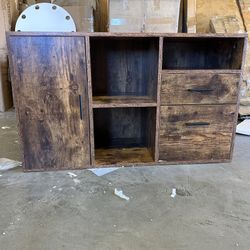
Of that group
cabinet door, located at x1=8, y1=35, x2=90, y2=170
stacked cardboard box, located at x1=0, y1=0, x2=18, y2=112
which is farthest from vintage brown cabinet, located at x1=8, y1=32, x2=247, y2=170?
stacked cardboard box, located at x1=0, y1=0, x2=18, y2=112

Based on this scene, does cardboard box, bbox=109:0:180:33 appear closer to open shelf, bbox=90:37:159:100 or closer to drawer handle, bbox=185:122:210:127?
open shelf, bbox=90:37:159:100

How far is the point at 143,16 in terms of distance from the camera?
151 centimetres

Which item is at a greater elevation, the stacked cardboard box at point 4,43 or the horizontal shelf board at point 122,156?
the stacked cardboard box at point 4,43

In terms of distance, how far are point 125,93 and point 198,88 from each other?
0.56 metres

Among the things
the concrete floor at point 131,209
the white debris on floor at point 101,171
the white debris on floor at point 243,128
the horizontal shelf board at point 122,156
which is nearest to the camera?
the concrete floor at point 131,209

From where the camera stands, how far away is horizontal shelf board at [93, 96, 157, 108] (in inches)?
60.6

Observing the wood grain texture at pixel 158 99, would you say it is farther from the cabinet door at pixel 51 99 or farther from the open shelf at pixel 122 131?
the cabinet door at pixel 51 99

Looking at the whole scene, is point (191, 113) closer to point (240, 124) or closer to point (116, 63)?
point (116, 63)

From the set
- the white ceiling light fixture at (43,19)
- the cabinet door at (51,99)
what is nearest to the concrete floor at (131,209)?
the cabinet door at (51,99)

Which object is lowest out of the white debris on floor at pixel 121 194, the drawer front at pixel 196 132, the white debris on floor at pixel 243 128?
the white debris on floor at pixel 121 194

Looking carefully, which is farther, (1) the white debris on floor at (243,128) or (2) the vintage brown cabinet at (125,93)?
(1) the white debris on floor at (243,128)

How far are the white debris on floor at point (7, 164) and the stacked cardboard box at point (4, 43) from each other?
1629mm

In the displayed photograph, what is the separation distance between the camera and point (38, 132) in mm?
1525

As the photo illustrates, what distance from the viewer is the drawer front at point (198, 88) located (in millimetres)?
1527
